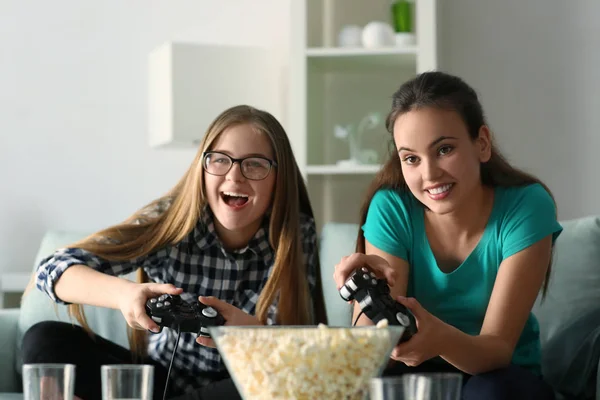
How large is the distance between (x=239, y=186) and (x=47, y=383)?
90cm

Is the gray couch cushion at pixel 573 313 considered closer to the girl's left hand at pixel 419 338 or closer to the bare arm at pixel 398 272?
the bare arm at pixel 398 272

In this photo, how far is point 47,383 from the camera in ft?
3.09

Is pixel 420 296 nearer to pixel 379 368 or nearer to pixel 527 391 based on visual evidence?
pixel 527 391

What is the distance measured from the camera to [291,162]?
1875 millimetres

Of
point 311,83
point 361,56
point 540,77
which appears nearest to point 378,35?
point 361,56

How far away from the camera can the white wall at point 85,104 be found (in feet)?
10.3

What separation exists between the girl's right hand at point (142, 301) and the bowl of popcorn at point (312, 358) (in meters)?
0.39

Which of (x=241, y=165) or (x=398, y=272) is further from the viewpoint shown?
(x=241, y=165)

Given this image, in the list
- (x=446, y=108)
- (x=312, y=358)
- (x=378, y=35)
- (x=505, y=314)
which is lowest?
(x=505, y=314)

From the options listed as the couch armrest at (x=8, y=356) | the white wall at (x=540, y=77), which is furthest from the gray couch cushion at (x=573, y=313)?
the couch armrest at (x=8, y=356)

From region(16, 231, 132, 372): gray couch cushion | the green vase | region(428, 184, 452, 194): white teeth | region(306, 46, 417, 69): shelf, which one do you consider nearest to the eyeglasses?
region(428, 184, 452, 194): white teeth

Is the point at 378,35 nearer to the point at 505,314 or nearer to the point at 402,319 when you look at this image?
the point at 505,314

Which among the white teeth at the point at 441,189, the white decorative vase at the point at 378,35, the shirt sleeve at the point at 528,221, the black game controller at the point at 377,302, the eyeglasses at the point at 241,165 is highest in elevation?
the white decorative vase at the point at 378,35

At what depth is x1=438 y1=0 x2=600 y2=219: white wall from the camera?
9.53ft
